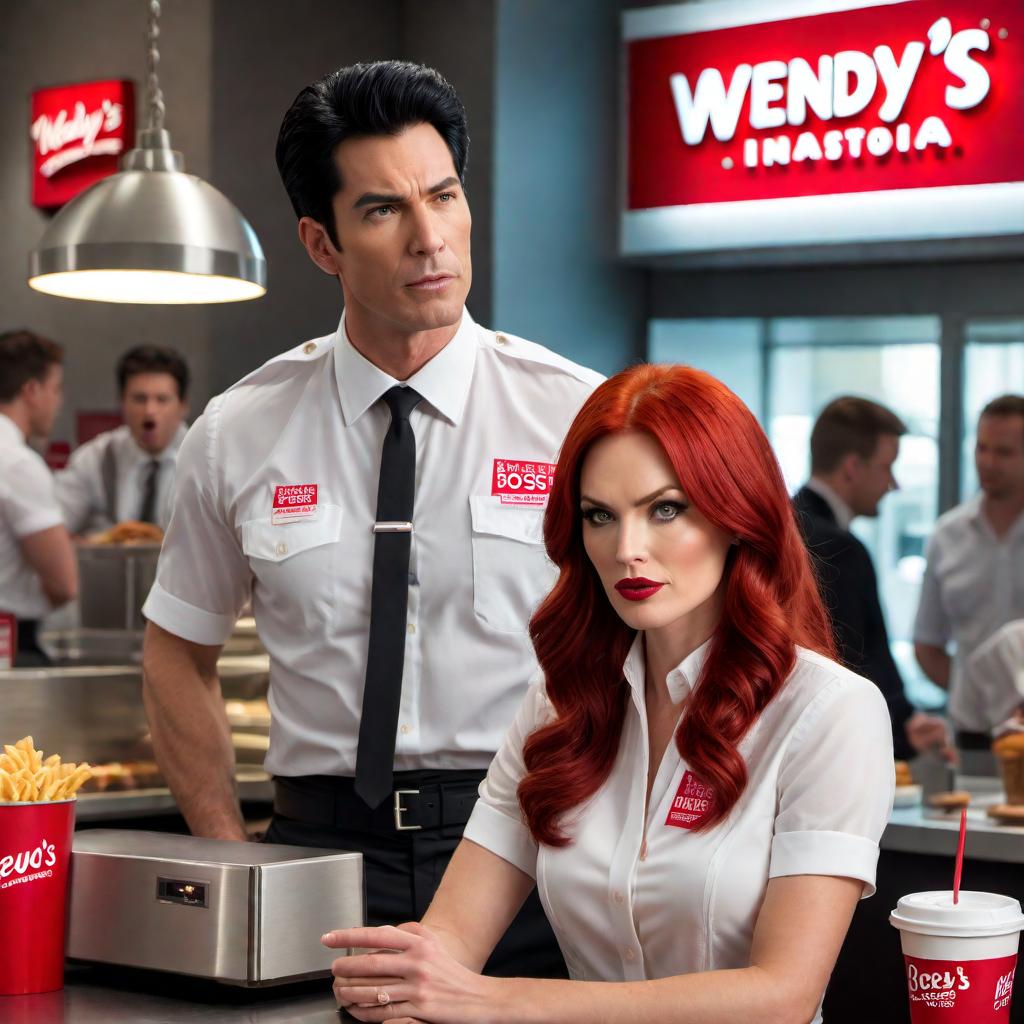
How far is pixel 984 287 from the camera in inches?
201

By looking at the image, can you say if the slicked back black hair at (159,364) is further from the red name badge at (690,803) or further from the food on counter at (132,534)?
the red name badge at (690,803)

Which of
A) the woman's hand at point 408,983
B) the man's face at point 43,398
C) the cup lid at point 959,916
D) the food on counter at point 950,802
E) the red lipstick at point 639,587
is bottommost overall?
the food on counter at point 950,802

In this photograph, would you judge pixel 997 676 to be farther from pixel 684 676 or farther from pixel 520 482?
pixel 684 676

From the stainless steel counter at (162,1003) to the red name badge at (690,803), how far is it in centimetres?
41

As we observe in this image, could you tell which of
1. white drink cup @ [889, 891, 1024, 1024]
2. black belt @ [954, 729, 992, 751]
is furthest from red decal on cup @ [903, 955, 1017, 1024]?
black belt @ [954, 729, 992, 751]

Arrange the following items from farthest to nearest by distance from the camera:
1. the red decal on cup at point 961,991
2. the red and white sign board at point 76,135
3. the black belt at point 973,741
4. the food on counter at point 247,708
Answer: the red and white sign board at point 76,135
the black belt at point 973,741
the food on counter at point 247,708
the red decal on cup at point 961,991

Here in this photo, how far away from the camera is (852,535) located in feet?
13.1

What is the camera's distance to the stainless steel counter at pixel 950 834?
314 centimetres

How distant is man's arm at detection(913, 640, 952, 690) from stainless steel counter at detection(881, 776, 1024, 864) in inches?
62.0

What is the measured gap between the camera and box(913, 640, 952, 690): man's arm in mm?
5035

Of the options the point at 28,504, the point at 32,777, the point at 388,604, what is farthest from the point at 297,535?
the point at 28,504

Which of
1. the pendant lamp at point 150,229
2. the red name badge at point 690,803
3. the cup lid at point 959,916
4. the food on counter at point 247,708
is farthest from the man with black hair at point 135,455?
the cup lid at point 959,916

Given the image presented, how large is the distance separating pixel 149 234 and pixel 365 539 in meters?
1.20

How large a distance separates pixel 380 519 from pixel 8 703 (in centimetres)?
147
